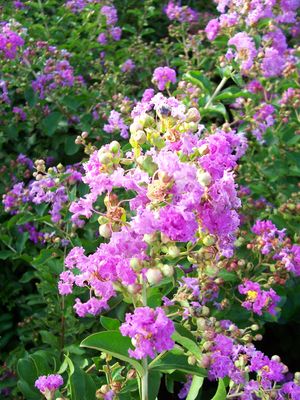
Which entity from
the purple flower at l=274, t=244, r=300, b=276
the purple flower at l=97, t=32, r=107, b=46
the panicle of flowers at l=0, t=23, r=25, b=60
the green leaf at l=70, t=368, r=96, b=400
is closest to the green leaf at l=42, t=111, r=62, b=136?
the panicle of flowers at l=0, t=23, r=25, b=60

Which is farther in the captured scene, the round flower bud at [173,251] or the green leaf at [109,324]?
the green leaf at [109,324]

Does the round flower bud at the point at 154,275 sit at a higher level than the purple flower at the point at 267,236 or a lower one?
higher

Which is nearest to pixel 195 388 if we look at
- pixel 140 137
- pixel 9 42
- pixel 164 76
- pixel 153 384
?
pixel 153 384

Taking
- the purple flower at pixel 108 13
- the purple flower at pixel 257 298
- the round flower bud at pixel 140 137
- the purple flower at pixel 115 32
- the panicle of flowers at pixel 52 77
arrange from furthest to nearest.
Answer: the purple flower at pixel 115 32 < the purple flower at pixel 108 13 < the panicle of flowers at pixel 52 77 < the purple flower at pixel 257 298 < the round flower bud at pixel 140 137

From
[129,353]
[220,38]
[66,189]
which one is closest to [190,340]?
[129,353]

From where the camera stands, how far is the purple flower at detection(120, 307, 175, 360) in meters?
1.03

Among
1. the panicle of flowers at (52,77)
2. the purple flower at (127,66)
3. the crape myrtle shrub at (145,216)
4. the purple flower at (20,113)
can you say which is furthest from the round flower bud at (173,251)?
the purple flower at (127,66)

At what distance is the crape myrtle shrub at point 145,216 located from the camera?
1.07 meters

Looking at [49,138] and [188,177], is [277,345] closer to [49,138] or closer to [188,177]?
[49,138]

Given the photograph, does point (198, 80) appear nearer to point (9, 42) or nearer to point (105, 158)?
point (9, 42)

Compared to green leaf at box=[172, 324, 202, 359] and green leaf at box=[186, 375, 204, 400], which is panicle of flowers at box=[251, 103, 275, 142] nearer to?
green leaf at box=[186, 375, 204, 400]

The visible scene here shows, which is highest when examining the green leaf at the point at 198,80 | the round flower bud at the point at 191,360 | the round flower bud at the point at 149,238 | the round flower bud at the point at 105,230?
the round flower bud at the point at 149,238

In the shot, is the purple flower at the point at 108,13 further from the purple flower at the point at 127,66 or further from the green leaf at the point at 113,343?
the green leaf at the point at 113,343

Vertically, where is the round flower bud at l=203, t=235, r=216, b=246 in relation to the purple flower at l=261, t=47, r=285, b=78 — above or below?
above
